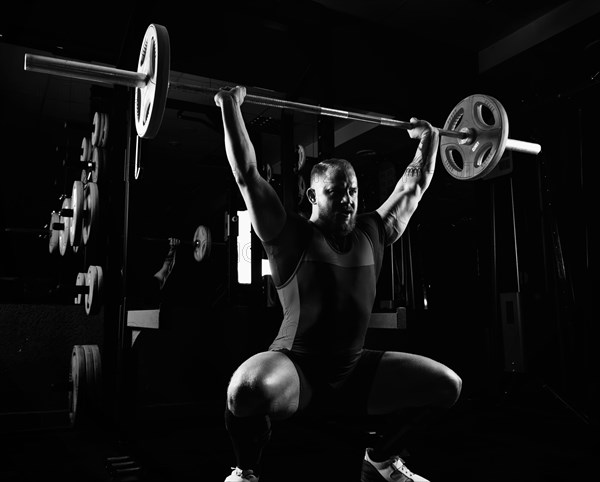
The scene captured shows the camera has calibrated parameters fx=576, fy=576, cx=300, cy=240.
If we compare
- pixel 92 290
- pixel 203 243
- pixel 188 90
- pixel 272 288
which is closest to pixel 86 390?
pixel 92 290

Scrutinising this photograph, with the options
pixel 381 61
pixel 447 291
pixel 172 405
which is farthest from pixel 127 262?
pixel 447 291

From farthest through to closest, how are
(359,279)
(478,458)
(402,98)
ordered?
1. (402,98)
2. (478,458)
3. (359,279)

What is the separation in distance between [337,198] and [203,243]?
3744 millimetres

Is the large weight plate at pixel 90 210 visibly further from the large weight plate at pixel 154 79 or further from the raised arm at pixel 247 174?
the raised arm at pixel 247 174

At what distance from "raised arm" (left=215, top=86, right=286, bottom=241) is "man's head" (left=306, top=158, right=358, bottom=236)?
0.73 ft

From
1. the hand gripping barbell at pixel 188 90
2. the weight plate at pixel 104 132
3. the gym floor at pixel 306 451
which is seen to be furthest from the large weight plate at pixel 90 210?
the hand gripping barbell at pixel 188 90

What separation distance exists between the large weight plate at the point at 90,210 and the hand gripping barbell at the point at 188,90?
1.38 metres

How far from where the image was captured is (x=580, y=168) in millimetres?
3695

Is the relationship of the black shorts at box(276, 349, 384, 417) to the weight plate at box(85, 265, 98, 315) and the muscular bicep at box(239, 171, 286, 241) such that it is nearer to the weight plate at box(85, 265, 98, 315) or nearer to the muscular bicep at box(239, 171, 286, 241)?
the muscular bicep at box(239, 171, 286, 241)

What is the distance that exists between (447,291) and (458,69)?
442 cm

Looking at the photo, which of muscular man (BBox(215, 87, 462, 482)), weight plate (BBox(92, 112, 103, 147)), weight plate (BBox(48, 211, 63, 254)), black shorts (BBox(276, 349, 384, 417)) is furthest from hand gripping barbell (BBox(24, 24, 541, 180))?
weight plate (BBox(48, 211, 63, 254))

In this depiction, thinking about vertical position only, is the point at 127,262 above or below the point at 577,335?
above

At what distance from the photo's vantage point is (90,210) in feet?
11.1

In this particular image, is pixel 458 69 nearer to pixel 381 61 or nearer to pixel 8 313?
pixel 381 61
